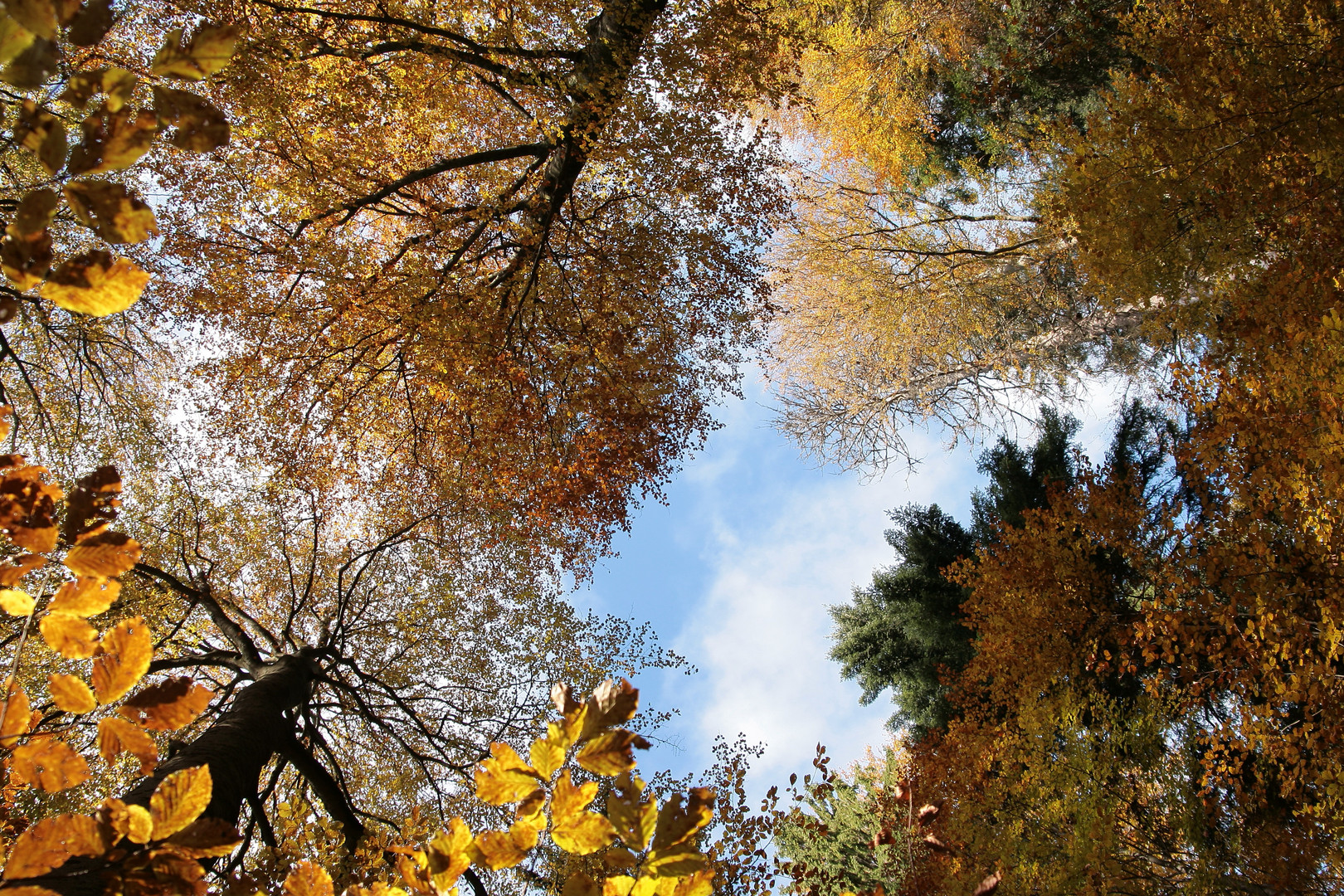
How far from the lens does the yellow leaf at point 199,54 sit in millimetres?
817

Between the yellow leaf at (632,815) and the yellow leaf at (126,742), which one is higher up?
the yellow leaf at (126,742)

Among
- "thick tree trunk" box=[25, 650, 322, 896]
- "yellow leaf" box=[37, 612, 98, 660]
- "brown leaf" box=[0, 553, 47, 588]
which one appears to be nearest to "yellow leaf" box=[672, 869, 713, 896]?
"yellow leaf" box=[37, 612, 98, 660]

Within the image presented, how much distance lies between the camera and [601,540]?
895 cm

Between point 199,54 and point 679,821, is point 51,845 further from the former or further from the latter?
point 199,54

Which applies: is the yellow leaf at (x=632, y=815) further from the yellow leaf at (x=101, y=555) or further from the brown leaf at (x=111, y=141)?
the brown leaf at (x=111, y=141)

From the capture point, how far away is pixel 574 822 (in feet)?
3.74

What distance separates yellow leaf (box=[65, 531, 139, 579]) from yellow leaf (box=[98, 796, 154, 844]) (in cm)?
39

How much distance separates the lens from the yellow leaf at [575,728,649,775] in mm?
1072

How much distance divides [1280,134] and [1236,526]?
13.0ft

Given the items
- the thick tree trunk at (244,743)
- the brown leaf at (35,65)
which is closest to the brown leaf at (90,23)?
the brown leaf at (35,65)

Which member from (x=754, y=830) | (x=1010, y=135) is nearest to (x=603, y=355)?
(x=754, y=830)

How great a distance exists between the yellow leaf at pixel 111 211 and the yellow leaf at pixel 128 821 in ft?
2.85

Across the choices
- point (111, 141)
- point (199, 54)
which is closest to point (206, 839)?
point (111, 141)

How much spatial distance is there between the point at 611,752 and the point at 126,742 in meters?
0.86
